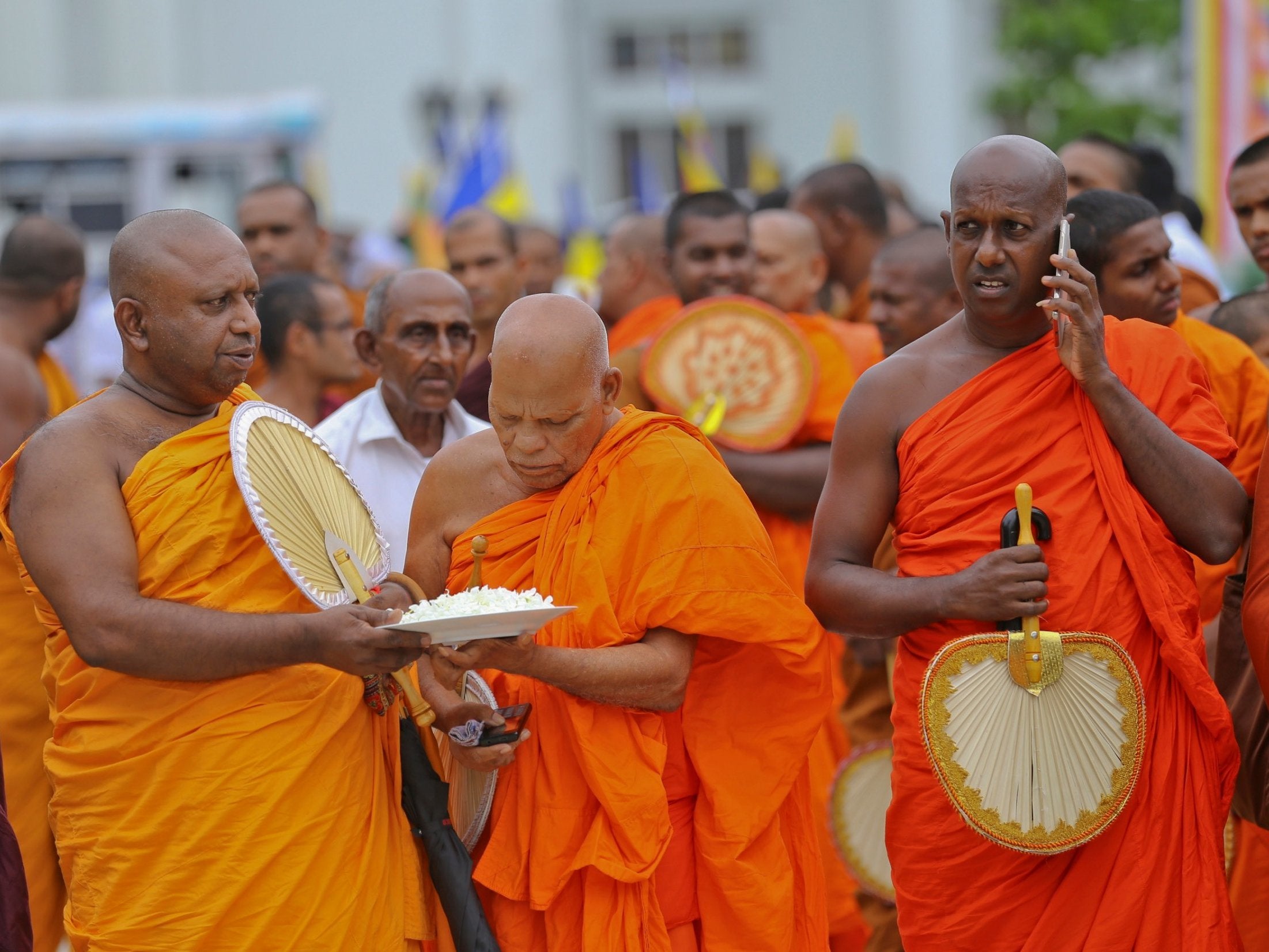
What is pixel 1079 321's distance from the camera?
11.4ft

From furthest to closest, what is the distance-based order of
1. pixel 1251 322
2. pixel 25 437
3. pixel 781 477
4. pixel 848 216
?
pixel 848 216, pixel 781 477, pixel 1251 322, pixel 25 437

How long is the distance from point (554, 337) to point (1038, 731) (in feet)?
4.54

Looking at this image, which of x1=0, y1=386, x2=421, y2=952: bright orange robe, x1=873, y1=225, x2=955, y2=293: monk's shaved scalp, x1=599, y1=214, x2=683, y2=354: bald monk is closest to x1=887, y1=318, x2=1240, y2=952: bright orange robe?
x1=0, y1=386, x2=421, y2=952: bright orange robe

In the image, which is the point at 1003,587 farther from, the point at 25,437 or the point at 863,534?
the point at 25,437

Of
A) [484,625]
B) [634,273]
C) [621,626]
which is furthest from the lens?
[634,273]

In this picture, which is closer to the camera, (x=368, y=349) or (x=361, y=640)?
(x=361, y=640)

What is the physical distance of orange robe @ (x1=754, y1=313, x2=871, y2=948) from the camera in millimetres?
5312

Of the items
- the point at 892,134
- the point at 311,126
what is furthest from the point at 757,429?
the point at 892,134

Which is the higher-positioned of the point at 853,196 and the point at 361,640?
the point at 853,196

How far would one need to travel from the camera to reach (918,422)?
12.2ft

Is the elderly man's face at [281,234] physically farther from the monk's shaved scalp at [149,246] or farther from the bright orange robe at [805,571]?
the monk's shaved scalp at [149,246]

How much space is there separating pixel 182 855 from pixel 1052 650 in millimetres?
1957

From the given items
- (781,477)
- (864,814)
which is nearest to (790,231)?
(781,477)

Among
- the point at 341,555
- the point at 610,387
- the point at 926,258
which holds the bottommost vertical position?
the point at 341,555
